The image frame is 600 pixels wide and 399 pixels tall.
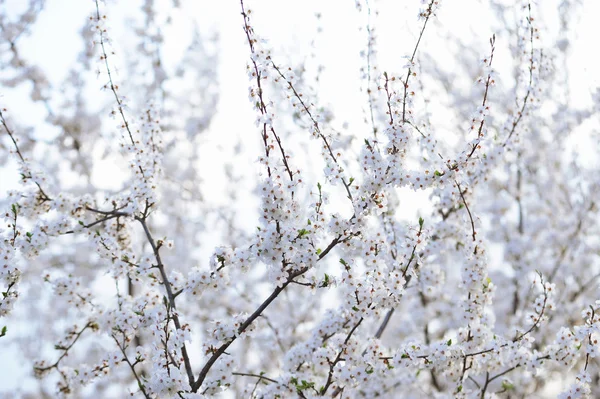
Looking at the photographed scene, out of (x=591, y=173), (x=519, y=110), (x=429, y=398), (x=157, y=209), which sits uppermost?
(x=591, y=173)

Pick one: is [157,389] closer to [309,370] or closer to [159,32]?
[309,370]

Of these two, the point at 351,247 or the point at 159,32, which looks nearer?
the point at 351,247

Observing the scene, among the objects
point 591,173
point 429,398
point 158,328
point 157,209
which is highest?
point 591,173

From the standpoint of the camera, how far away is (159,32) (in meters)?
6.46

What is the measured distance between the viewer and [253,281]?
7789mm

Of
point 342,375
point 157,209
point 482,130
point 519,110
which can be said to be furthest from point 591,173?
point 157,209

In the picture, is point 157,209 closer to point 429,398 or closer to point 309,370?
point 309,370

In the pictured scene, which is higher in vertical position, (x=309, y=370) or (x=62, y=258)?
(x=62, y=258)

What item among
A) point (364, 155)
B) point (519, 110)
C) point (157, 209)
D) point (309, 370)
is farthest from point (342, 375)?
point (519, 110)

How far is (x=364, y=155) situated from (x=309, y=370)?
1.86m

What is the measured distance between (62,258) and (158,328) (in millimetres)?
4723

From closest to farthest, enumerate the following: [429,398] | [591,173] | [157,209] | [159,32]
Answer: [157,209]
[429,398]
[159,32]
[591,173]

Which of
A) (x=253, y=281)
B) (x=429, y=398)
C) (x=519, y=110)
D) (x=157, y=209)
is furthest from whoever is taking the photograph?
(x=253, y=281)

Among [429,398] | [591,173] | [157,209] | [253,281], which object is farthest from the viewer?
[253,281]
